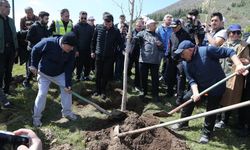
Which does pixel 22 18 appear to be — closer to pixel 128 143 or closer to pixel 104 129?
pixel 104 129

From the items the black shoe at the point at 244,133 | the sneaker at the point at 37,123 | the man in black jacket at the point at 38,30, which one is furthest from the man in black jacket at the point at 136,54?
the black shoe at the point at 244,133

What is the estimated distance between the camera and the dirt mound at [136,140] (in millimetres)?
6785

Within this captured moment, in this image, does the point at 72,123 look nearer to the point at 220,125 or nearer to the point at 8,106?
the point at 8,106

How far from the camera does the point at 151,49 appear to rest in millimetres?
8961

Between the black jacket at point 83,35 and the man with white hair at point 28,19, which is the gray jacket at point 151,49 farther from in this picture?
the man with white hair at point 28,19

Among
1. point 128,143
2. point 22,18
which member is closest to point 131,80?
point 22,18

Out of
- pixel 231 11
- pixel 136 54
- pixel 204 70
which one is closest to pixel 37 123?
pixel 204 70

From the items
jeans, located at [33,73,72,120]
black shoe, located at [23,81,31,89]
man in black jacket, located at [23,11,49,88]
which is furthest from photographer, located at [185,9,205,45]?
black shoe, located at [23,81,31,89]

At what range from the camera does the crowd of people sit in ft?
22.2

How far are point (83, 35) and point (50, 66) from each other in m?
2.59

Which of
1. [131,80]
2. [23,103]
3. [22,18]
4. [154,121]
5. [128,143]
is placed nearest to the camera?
[128,143]

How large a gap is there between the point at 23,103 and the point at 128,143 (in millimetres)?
3333

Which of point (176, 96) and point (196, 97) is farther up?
point (196, 97)

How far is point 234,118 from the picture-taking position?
8141 mm
